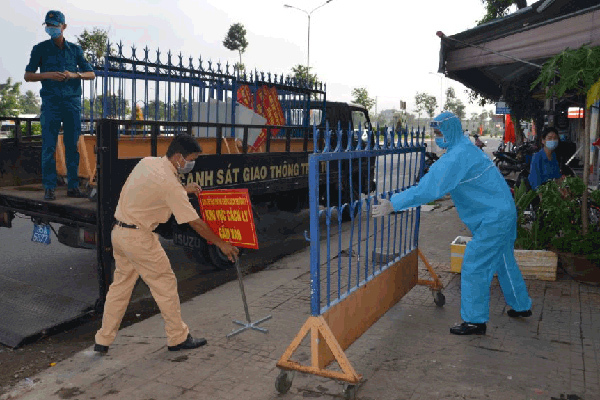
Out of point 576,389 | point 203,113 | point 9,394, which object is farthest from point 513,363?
point 203,113

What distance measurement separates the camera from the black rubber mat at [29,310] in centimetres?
436

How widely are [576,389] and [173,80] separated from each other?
5926mm

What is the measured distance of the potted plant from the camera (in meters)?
5.61

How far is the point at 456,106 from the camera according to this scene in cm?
12325

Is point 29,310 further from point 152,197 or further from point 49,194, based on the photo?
point 152,197

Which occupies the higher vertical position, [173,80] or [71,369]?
[173,80]

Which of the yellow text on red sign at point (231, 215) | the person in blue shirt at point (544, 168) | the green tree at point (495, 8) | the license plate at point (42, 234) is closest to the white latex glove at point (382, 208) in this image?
the yellow text on red sign at point (231, 215)

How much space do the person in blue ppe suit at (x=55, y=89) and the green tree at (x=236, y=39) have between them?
47847mm

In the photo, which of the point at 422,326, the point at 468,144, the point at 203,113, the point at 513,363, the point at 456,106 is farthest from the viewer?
the point at 456,106

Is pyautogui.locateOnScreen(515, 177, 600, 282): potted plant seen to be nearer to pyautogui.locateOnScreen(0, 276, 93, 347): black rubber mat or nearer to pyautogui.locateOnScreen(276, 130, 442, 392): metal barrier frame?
pyautogui.locateOnScreen(276, 130, 442, 392): metal barrier frame

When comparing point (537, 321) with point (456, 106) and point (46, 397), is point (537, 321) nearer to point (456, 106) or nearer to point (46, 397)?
point (46, 397)

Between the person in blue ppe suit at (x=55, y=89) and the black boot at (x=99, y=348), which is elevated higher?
the person in blue ppe suit at (x=55, y=89)

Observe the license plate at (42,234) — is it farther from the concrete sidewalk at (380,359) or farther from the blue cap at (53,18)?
the blue cap at (53,18)

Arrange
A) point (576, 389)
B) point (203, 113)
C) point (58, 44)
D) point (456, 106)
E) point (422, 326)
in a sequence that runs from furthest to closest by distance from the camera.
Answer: point (456, 106)
point (203, 113)
point (58, 44)
point (422, 326)
point (576, 389)
